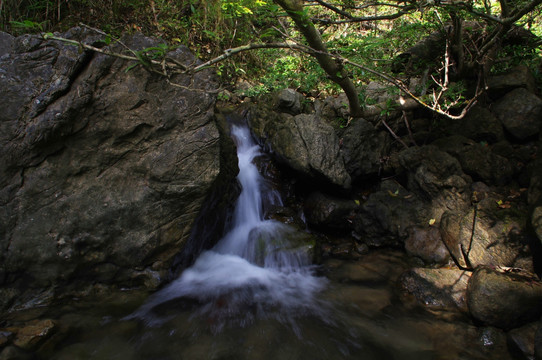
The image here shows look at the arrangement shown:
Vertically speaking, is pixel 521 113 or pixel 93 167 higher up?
pixel 521 113

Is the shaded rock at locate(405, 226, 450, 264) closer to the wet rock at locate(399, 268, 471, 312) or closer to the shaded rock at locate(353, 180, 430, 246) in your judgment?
the shaded rock at locate(353, 180, 430, 246)

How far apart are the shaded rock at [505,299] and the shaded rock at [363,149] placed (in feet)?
8.80

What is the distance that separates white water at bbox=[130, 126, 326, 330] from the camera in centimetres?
369

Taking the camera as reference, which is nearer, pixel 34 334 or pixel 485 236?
pixel 34 334

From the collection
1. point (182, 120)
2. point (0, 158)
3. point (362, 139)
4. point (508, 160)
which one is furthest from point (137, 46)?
point (508, 160)

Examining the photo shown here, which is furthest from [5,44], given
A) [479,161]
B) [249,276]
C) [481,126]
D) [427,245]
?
[481,126]

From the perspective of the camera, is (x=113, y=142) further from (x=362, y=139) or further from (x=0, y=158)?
(x=362, y=139)

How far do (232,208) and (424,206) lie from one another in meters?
3.32

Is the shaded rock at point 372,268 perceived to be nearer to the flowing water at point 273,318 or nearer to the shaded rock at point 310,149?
the flowing water at point 273,318

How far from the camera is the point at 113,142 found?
3.62 metres

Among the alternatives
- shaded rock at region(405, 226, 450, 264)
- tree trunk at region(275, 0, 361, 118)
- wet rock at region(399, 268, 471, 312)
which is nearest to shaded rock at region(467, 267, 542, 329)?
wet rock at region(399, 268, 471, 312)

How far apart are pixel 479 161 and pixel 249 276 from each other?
4090 mm

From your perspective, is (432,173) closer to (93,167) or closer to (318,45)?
(318,45)

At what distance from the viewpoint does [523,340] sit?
290 centimetres
